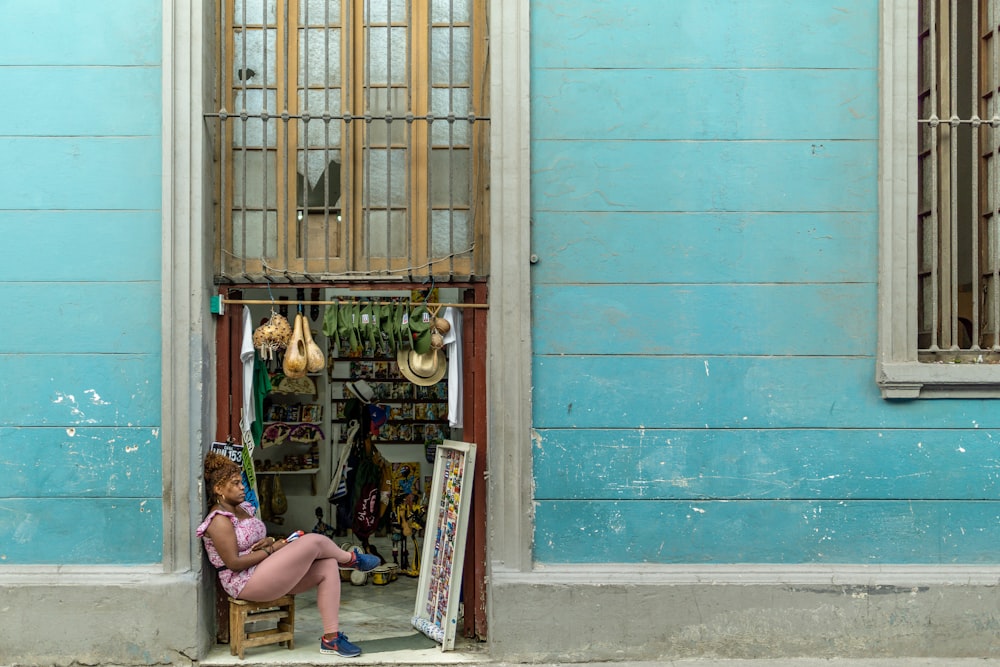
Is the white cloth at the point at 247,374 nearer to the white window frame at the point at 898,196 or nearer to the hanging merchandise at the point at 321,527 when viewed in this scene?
the hanging merchandise at the point at 321,527

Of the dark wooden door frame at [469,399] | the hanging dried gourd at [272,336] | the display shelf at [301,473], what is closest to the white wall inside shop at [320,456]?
the display shelf at [301,473]

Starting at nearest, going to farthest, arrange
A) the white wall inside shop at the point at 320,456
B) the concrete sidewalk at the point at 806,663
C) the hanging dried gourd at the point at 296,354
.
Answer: the concrete sidewalk at the point at 806,663 → the hanging dried gourd at the point at 296,354 → the white wall inside shop at the point at 320,456

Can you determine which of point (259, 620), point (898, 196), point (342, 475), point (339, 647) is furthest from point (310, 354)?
point (898, 196)

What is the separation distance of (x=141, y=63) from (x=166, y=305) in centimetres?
147

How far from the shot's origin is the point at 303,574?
5734 millimetres

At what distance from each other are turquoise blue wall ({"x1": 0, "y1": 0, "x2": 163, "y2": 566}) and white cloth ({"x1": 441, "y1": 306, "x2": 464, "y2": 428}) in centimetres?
176

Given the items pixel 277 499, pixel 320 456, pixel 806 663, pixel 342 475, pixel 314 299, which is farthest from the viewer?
pixel 320 456

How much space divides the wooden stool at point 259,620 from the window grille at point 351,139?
2.05m

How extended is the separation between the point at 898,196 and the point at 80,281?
4.97 meters

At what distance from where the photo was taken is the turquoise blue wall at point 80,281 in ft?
18.6

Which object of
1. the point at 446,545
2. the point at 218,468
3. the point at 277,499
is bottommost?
the point at 277,499

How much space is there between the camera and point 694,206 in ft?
18.8

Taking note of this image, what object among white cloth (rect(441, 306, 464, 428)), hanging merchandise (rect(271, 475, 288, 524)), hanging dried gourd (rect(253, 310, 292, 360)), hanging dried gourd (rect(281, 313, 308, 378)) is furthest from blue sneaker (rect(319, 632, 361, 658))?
hanging merchandise (rect(271, 475, 288, 524))

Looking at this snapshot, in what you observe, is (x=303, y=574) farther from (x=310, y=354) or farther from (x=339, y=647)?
(x=310, y=354)
